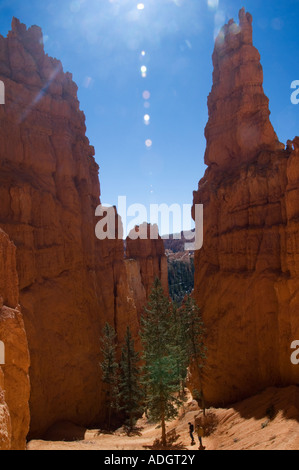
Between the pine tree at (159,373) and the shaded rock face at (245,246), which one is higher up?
the shaded rock face at (245,246)

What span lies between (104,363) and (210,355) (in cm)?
972

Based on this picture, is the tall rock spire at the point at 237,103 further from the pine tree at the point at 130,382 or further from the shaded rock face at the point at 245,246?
the pine tree at the point at 130,382

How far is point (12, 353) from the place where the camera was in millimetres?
9039

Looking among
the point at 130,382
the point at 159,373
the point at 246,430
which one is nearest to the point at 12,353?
the point at 159,373

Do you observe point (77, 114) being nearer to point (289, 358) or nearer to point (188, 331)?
point (188, 331)

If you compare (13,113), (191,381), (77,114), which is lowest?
(191,381)

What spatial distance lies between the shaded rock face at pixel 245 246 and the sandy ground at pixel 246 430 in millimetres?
1624

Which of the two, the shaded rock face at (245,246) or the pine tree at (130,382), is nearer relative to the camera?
the shaded rock face at (245,246)

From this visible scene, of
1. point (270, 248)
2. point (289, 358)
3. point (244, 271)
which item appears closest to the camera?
point (289, 358)

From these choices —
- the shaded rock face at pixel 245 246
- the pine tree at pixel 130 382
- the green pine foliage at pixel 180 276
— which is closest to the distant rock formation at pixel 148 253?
the pine tree at pixel 130 382

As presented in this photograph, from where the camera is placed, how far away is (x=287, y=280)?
1844cm

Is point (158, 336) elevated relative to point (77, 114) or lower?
lower

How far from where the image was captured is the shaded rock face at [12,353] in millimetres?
8766
